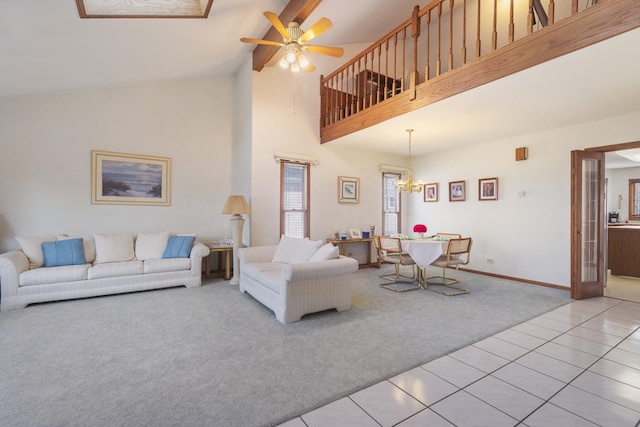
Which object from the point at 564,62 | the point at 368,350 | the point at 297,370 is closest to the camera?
the point at 297,370

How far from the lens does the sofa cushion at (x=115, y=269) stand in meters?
3.81

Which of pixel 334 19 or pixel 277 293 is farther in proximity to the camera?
pixel 334 19

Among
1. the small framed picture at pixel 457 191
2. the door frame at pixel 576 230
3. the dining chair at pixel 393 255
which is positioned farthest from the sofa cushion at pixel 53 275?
the door frame at pixel 576 230

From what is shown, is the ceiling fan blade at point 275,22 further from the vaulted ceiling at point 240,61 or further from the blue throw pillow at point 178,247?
the blue throw pillow at point 178,247

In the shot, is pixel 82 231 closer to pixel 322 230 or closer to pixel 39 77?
pixel 39 77

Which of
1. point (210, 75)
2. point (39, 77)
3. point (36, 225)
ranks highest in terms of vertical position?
point (210, 75)

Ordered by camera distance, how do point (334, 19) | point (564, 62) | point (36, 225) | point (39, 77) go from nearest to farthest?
point (564, 62), point (39, 77), point (36, 225), point (334, 19)

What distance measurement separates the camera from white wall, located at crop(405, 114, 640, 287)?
4465 millimetres

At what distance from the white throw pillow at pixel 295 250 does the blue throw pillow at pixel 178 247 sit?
1454mm

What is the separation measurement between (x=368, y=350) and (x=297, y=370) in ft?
2.19

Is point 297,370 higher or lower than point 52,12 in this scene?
lower

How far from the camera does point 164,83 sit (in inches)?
197

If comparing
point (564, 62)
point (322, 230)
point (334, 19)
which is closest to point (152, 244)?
point (322, 230)

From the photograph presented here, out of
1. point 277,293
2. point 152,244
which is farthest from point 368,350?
point 152,244
